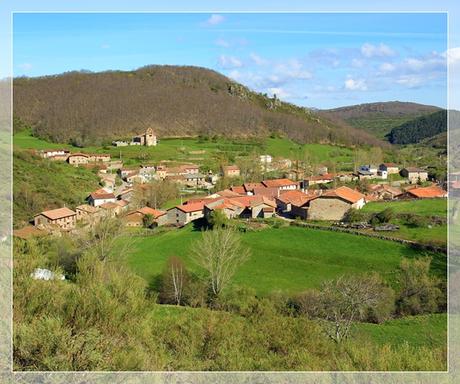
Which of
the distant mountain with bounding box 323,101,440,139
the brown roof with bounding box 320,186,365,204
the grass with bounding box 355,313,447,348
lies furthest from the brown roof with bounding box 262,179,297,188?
the distant mountain with bounding box 323,101,440,139

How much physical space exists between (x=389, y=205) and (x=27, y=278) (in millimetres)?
13739

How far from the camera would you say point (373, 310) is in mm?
7281

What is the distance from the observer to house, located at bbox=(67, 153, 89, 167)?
2510 cm

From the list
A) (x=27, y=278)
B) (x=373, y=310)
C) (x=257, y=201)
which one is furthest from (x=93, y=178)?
(x=27, y=278)

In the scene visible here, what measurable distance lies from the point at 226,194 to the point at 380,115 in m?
59.2

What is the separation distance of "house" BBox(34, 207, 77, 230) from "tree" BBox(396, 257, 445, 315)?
984 centimetres

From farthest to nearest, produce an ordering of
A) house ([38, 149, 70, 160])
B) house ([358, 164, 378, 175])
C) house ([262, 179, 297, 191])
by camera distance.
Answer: house ([358, 164, 378, 175]) → house ([38, 149, 70, 160]) → house ([262, 179, 297, 191])

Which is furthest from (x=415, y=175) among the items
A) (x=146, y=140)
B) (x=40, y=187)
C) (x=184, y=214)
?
(x=40, y=187)

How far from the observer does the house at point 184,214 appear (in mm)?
14890

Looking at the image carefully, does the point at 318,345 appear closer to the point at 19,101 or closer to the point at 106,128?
the point at 106,128

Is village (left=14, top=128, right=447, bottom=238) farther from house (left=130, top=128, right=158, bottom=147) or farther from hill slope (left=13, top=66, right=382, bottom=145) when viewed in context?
hill slope (left=13, top=66, right=382, bottom=145)

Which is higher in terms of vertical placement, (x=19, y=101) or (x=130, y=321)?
(x=19, y=101)

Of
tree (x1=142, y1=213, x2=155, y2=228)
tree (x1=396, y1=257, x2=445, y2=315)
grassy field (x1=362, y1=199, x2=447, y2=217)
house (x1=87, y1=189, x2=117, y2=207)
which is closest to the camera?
tree (x1=396, y1=257, x2=445, y2=315)

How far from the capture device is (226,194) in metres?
17.8
